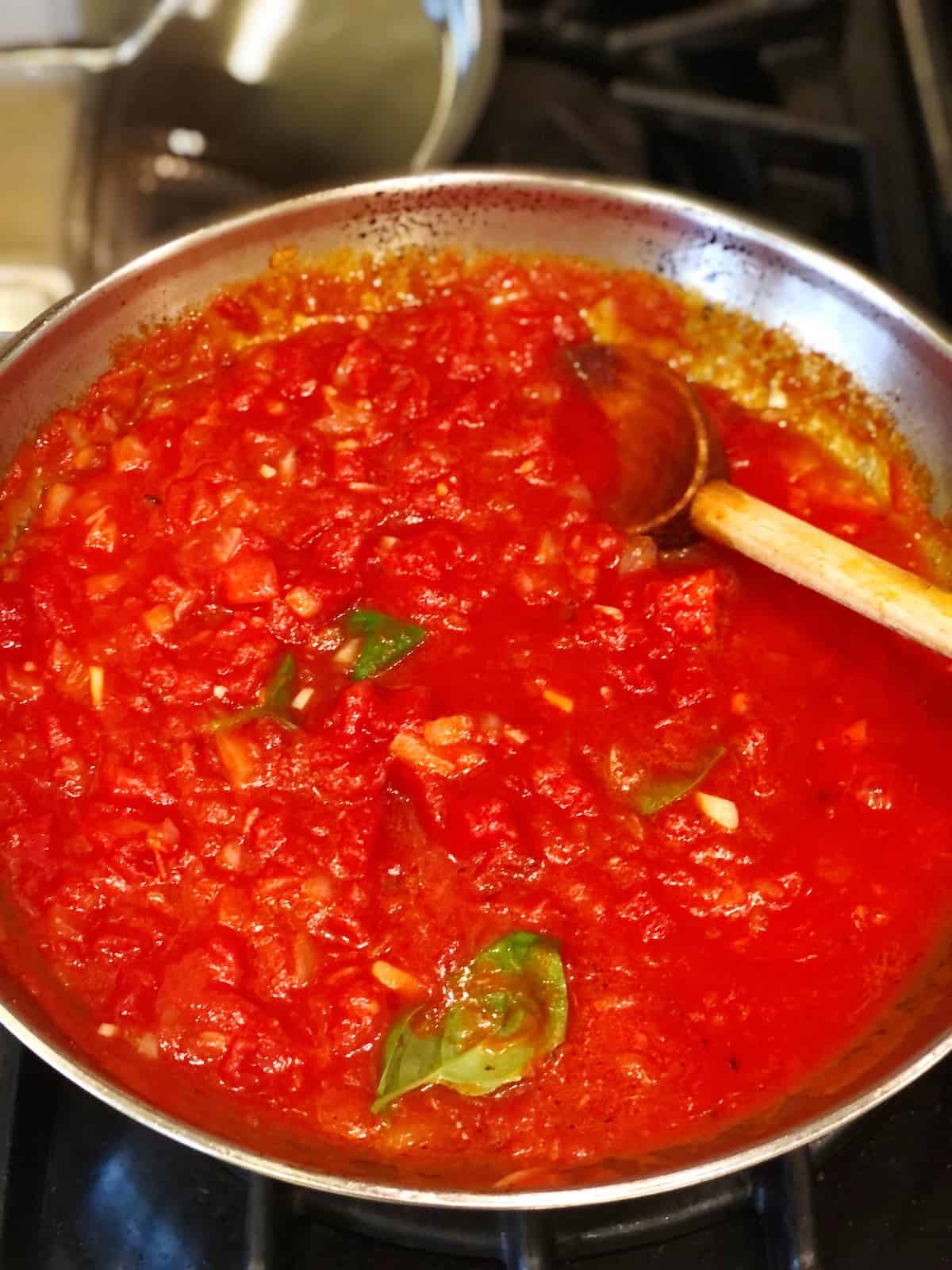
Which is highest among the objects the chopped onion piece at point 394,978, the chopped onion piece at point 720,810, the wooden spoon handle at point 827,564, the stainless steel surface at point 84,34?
the stainless steel surface at point 84,34

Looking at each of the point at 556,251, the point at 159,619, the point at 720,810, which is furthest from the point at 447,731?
the point at 556,251

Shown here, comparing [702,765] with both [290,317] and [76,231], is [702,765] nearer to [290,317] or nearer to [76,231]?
[290,317]

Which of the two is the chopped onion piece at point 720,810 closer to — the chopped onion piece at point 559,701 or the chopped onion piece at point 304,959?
the chopped onion piece at point 559,701

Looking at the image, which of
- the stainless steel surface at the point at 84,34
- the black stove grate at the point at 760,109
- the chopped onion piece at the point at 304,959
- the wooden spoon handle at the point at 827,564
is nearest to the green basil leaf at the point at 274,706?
the chopped onion piece at the point at 304,959

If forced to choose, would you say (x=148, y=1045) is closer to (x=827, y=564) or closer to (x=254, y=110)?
(x=827, y=564)

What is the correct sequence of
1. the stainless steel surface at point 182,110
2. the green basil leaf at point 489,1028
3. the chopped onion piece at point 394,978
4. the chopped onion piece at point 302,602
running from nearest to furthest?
the green basil leaf at point 489,1028
the chopped onion piece at point 394,978
the chopped onion piece at point 302,602
the stainless steel surface at point 182,110

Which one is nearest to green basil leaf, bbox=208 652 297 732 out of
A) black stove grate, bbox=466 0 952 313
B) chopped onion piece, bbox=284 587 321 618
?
chopped onion piece, bbox=284 587 321 618
